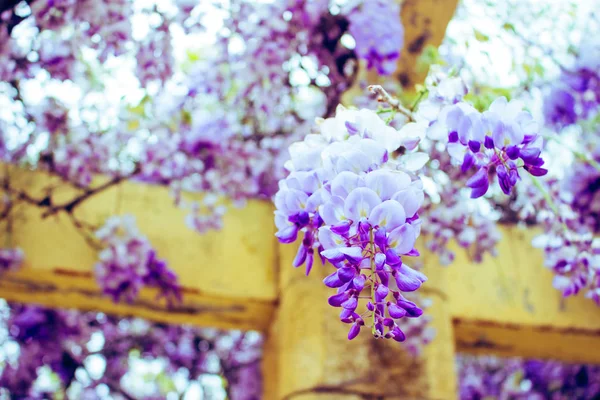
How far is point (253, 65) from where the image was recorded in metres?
1.98

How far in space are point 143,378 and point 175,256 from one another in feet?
7.46

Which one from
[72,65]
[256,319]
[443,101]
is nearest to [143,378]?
[256,319]

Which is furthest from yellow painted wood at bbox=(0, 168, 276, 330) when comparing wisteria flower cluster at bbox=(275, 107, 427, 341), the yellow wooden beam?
wisteria flower cluster at bbox=(275, 107, 427, 341)

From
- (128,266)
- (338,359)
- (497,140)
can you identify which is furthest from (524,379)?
(497,140)

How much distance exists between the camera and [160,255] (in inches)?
79.1

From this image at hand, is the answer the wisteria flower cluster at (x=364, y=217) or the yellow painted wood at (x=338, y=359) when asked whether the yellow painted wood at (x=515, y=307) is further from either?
the wisteria flower cluster at (x=364, y=217)

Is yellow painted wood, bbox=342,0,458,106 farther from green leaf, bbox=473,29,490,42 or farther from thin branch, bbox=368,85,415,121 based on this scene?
thin branch, bbox=368,85,415,121

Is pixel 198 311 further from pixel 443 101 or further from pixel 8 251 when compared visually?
pixel 443 101

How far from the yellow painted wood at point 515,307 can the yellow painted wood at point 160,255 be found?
68cm

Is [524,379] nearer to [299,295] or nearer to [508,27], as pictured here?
[299,295]

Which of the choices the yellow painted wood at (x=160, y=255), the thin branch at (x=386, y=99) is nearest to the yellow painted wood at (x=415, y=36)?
the yellow painted wood at (x=160, y=255)

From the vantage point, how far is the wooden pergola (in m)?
1.79

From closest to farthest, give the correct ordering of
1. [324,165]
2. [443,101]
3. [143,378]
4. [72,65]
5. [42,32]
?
[324,165] → [443,101] → [42,32] → [72,65] → [143,378]

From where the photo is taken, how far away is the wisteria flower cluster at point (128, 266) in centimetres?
188
